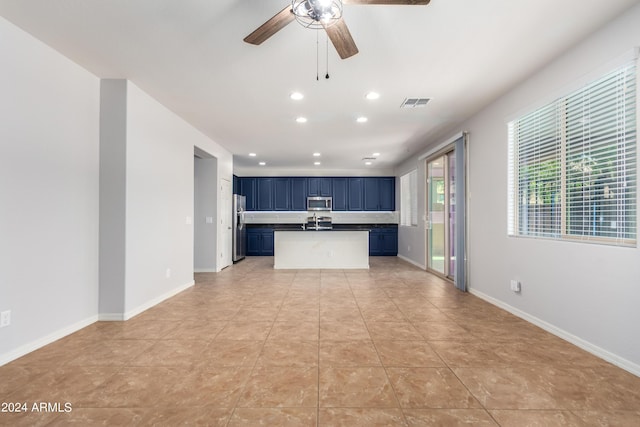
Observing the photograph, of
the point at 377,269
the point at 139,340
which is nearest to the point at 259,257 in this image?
the point at 377,269

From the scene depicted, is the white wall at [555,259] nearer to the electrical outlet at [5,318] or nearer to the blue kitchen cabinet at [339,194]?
the electrical outlet at [5,318]

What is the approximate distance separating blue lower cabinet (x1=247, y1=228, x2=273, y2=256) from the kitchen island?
7.20 ft

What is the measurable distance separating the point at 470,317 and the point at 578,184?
5.68 ft

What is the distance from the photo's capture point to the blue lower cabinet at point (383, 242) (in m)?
9.22

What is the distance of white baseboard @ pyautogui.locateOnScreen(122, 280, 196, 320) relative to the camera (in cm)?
346

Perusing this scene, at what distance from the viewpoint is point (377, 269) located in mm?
6832

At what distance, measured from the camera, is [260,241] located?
911 cm

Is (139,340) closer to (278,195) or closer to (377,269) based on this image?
(377,269)

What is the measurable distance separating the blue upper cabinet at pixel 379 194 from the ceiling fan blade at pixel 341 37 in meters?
7.31

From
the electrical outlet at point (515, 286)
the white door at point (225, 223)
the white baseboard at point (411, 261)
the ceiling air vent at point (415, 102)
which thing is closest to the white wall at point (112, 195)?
the white door at point (225, 223)

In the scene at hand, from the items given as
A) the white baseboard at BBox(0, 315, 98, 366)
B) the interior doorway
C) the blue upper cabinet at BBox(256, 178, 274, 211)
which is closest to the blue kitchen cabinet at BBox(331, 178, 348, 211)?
the blue upper cabinet at BBox(256, 178, 274, 211)

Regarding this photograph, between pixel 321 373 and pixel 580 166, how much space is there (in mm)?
2841

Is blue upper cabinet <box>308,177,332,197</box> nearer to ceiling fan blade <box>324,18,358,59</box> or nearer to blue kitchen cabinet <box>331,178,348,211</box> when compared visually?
blue kitchen cabinet <box>331,178,348,211</box>

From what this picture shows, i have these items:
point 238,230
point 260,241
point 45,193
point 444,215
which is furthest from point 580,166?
point 260,241
